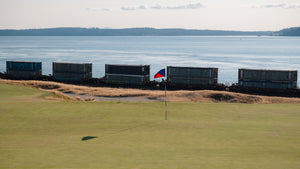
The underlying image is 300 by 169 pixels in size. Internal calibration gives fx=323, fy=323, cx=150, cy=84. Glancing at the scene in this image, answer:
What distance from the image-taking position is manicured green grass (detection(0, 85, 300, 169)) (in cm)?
1031

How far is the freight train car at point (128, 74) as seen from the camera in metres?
47.6

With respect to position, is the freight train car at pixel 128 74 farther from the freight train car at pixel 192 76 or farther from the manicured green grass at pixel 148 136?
the manicured green grass at pixel 148 136

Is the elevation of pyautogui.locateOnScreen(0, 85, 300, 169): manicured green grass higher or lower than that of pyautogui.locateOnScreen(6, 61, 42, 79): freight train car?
lower

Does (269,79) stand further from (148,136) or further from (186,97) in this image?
(148,136)

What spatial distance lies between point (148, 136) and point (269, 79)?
107 ft

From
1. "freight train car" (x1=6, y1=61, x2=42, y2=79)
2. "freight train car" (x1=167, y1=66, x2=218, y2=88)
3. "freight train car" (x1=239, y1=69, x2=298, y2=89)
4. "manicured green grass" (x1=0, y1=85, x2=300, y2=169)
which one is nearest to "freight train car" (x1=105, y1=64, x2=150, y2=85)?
"freight train car" (x1=167, y1=66, x2=218, y2=88)

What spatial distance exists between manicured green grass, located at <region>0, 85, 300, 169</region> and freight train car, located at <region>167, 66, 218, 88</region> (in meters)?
23.8

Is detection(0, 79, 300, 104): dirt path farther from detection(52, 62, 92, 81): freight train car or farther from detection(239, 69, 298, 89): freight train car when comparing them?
detection(52, 62, 92, 81): freight train car

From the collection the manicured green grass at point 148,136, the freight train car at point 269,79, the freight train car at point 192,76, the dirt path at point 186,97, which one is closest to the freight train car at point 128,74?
the freight train car at point 192,76

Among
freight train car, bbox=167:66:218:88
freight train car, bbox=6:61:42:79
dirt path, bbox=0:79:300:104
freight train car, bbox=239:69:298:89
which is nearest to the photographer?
dirt path, bbox=0:79:300:104

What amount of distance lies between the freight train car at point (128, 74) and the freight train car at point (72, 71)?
12.6ft

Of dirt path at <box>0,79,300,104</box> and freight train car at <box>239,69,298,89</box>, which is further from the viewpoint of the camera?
freight train car at <box>239,69,298,89</box>

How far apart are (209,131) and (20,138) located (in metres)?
8.08

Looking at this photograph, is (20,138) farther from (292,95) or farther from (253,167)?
(292,95)
